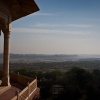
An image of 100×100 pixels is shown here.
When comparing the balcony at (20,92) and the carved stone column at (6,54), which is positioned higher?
the carved stone column at (6,54)

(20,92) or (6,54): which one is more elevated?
(6,54)

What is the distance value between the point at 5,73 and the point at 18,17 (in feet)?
14.8

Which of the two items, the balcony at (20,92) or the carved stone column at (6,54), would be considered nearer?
the balcony at (20,92)

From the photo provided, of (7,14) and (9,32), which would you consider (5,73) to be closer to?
(9,32)

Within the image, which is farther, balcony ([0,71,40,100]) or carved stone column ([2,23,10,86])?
carved stone column ([2,23,10,86])

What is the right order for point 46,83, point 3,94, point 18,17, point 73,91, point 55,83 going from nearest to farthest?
1. point 3,94
2. point 18,17
3. point 73,91
4. point 46,83
5. point 55,83

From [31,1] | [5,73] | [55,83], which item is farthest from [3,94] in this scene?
[55,83]

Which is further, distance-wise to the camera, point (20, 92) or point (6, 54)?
point (6, 54)

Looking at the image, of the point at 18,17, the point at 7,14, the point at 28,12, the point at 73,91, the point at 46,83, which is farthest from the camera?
the point at 46,83

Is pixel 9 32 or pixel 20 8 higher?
pixel 20 8

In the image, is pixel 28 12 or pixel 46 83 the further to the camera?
pixel 46 83

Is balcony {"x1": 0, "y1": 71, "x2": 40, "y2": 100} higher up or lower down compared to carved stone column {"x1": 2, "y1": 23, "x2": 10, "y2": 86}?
lower down

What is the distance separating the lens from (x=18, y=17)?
16.9 metres

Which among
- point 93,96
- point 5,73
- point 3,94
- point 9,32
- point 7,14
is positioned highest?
point 7,14
